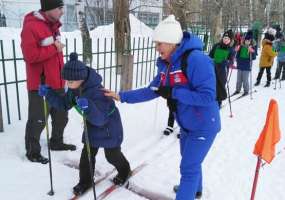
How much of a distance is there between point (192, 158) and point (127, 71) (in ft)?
15.2

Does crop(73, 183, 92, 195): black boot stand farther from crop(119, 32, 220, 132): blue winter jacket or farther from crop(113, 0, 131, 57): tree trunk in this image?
crop(113, 0, 131, 57): tree trunk

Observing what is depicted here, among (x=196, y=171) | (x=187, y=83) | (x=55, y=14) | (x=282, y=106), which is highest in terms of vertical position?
(x=55, y=14)

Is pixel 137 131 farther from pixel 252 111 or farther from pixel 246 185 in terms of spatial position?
pixel 252 111

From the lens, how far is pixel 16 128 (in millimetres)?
5336

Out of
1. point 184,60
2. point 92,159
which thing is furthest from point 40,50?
point 184,60

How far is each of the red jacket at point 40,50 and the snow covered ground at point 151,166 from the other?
1.01 metres

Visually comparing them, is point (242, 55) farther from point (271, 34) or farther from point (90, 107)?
point (90, 107)

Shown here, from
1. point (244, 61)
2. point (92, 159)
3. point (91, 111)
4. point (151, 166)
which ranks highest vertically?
point (91, 111)

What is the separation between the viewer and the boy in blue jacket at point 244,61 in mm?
9094

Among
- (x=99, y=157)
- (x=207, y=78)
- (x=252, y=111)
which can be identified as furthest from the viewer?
(x=252, y=111)

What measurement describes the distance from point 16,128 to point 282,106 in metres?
6.10

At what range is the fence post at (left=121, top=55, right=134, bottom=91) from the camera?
7441 mm

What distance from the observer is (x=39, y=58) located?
4.02 meters

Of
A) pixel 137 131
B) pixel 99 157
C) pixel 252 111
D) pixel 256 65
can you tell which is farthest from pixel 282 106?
pixel 256 65
